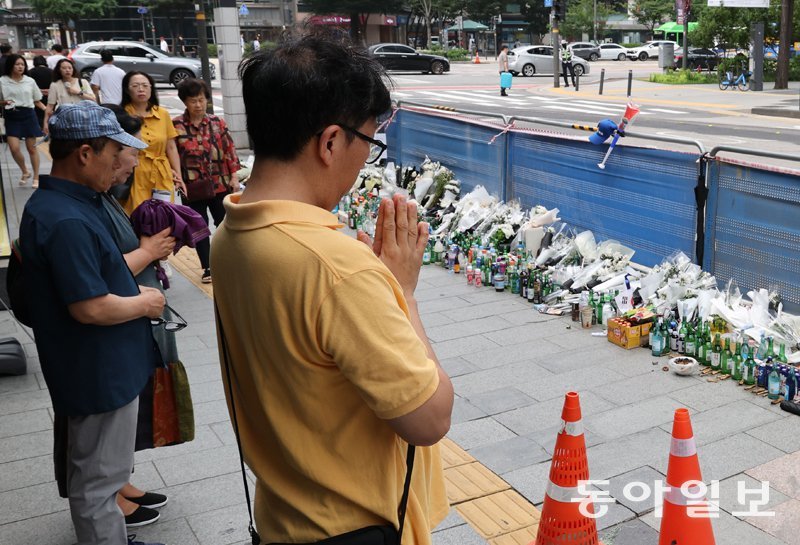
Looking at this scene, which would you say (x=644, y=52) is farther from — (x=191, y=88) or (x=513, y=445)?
(x=513, y=445)

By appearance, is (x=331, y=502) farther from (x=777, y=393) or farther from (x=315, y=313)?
(x=777, y=393)

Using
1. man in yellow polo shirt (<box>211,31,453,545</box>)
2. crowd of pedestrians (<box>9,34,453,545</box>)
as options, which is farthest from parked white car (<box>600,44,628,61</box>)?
man in yellow polo shirt (<box>211,31,453,545</box>)

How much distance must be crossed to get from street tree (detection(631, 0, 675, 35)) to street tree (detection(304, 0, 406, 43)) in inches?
825

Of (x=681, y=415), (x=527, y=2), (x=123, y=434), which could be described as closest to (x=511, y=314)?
(x=681, y=415)

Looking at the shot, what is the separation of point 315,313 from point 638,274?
18.9ft

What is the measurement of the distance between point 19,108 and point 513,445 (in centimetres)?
1049

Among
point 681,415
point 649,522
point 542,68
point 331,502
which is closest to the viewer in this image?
point 331,502

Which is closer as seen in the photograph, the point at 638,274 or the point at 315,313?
the point at 315,313

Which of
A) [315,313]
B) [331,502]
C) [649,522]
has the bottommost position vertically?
[649,522]

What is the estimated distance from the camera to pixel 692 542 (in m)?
3.23

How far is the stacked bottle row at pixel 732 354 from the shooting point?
505cm

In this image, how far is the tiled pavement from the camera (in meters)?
3.80

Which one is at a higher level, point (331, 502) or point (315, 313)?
point (315, 313)

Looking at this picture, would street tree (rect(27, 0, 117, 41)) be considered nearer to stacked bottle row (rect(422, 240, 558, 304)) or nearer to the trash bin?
the trash bin
